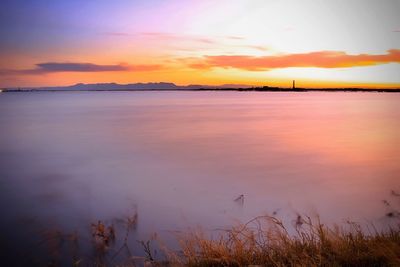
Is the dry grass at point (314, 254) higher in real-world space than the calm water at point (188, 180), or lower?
higher

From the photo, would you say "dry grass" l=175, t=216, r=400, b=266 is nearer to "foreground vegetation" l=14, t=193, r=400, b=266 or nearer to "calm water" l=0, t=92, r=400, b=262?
"foreground vegetation" l=14, t=193, r=400, b=266

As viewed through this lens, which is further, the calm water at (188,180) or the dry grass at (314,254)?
the calm water at (188,180)

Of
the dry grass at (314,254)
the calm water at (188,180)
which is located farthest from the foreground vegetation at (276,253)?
the calm water at (188,180)

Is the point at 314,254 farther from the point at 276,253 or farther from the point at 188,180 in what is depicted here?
the point at 188,180

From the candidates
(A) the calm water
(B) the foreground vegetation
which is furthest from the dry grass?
(A) the calm water

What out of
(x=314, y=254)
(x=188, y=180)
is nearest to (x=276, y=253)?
(x=314, y=254)

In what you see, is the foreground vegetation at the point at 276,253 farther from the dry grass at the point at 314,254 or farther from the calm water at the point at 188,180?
the calm water at the point at 188,180

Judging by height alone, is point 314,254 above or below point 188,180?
above

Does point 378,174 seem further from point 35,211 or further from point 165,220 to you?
point 35,211

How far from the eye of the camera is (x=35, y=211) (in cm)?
948

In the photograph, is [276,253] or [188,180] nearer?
[276,253]

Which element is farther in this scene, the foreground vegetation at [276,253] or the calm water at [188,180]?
the calm water at [188,180]

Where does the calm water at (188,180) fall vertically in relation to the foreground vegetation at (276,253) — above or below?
below

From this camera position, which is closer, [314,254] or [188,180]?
[314,254]
